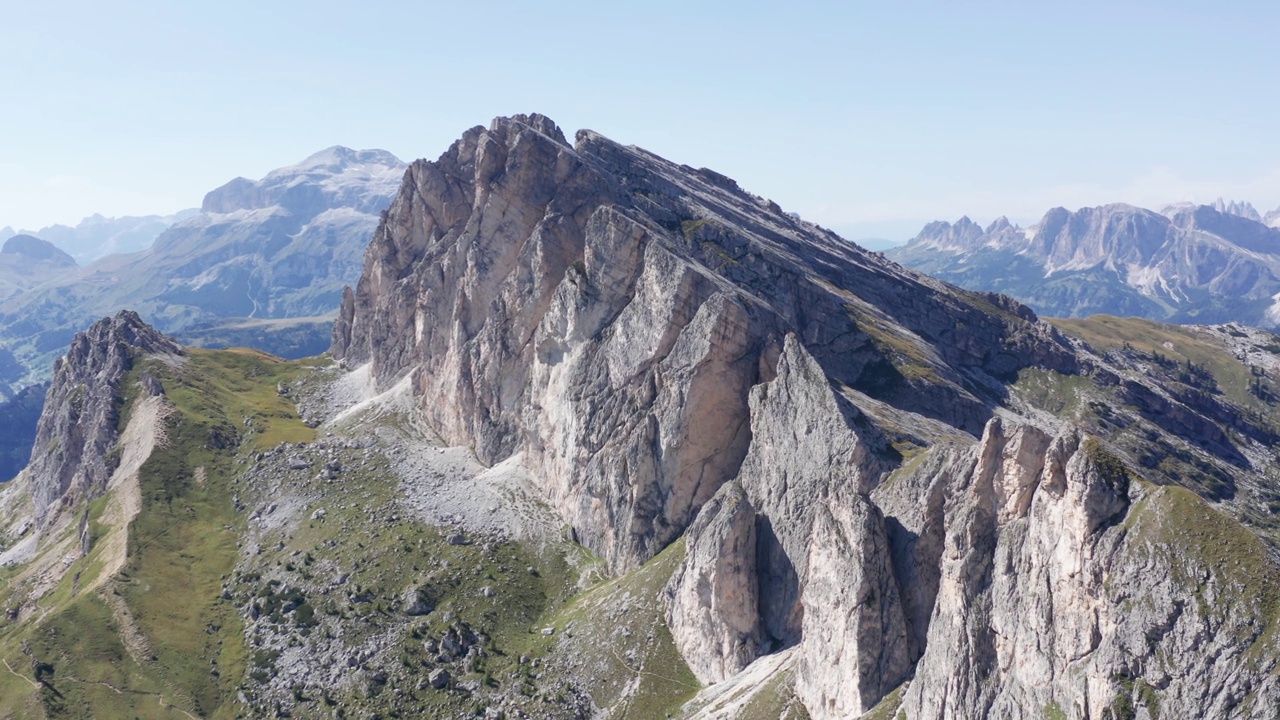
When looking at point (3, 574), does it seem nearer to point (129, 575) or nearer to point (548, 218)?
point (129, 575)

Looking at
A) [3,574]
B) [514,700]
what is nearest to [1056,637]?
[514,700]

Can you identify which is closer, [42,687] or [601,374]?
[42,687]

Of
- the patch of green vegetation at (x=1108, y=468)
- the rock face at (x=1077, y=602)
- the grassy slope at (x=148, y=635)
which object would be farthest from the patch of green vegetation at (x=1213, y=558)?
the grassy slope at (x=148, y=635)

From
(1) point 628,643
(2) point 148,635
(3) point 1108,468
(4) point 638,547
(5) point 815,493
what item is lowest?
(2) point 148,635

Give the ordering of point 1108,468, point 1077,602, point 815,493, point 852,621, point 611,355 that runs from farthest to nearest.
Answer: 1. point 611,355
2. point 815,493
3. point 852,621
4. point 1108,468
5. point 1077,602

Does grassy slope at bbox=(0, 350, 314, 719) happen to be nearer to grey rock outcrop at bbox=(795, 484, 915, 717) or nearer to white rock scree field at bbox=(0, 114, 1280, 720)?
white rock scree field at bbox=(0, 114, 1280, 720)

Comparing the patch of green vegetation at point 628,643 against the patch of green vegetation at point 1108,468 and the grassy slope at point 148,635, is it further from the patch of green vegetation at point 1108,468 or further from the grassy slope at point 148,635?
the patch of green vegetation at point 1108,468

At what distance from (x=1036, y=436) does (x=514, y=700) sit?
78.3 meters


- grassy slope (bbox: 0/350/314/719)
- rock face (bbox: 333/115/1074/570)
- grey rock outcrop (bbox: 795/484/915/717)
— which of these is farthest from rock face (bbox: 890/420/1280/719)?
grassy slope (bbox: 0/350/314/719)

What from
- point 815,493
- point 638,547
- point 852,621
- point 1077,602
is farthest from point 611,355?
point 1077,602

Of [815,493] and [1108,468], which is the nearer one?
[1108,468]

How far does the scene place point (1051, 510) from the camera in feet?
253

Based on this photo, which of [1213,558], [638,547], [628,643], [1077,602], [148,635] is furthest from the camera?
[148,635]

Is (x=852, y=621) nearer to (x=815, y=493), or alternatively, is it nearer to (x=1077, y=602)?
(x=815, y=493)
